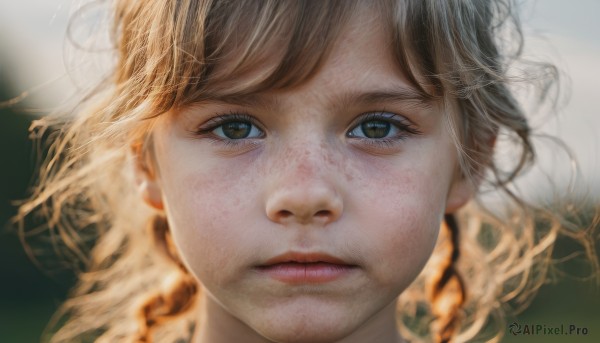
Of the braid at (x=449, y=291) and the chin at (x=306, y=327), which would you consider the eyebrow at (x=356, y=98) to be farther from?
the braid at (x=449, y=291)

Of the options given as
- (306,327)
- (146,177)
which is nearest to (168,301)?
(146,177)

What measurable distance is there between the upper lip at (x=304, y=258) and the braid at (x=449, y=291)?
1.02 m

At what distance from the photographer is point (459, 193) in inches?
88.4

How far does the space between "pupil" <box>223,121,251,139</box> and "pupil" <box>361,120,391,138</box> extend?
0.88 feet

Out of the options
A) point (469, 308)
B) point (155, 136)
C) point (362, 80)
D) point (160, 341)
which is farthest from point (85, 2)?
point (469, 308)

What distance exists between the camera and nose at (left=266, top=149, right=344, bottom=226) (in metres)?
1.78

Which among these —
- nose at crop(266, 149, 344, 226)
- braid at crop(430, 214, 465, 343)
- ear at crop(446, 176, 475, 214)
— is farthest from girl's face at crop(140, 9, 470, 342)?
braid at crop(430, 214, 465, 343)

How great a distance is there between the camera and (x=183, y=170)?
1.99 metres

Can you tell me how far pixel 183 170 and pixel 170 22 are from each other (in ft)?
1.14

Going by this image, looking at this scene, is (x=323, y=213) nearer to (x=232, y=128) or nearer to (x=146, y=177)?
(x=232, y=128)

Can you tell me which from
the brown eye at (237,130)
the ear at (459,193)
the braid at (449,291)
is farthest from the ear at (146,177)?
the braid at (449,291)

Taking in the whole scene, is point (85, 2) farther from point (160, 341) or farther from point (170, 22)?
point (160, 341)

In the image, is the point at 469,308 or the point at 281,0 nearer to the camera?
the point at 281,0

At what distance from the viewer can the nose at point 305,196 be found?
1775 mm
